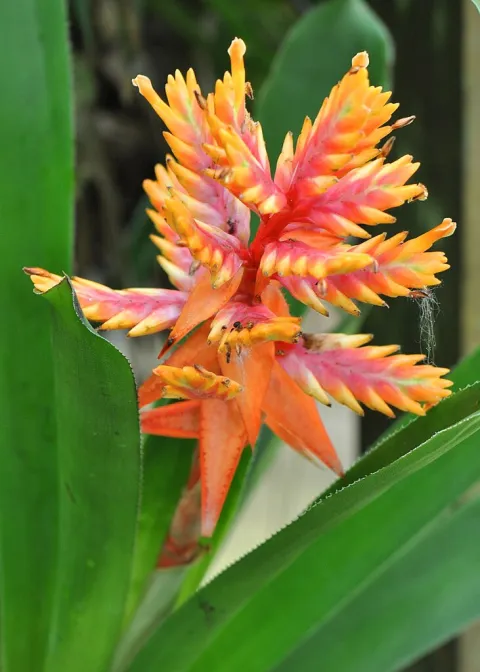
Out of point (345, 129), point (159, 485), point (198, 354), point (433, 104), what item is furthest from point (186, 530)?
point (433, 104)

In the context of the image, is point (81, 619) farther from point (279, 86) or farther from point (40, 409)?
point (279, 86)

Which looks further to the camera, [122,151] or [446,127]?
[122,151]

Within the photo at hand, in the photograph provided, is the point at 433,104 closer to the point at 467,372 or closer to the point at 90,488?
the point at 467,372

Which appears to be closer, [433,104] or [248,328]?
[248,328]

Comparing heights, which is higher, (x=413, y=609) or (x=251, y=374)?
(x=251, y=374)

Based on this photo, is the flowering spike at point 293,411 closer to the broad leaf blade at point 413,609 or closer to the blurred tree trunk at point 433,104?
the broad leaf blade at point 413,609

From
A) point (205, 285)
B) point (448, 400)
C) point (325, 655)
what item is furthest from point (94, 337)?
point (325, 655)
